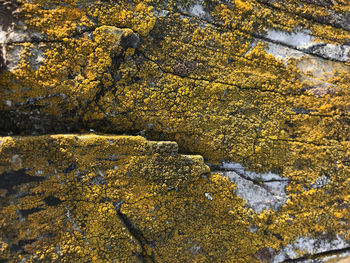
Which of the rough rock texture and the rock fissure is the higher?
the rough rock texture

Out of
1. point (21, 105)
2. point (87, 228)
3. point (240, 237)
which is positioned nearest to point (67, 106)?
point (21, 105)

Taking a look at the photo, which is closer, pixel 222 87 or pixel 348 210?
pixel 222 87

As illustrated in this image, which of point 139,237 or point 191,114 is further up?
point 191,114

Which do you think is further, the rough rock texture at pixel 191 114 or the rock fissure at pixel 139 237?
the rock fissure at pixel 139 237

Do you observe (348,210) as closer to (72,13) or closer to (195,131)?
(195,131)

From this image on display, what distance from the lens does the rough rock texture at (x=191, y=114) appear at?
2498 mm

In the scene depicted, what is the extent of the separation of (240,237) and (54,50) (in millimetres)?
2915

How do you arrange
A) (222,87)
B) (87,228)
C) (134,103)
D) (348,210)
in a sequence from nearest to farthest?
1. (87,228)
2. (134,103)
3. (222,87)
4. (348,210)

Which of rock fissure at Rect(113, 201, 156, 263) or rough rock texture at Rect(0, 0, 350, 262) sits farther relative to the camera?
rock fissure at Rect(113, 201, 156, 263)

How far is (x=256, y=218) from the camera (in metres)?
Answer: 3.02

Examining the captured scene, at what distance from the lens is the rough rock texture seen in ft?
8.20

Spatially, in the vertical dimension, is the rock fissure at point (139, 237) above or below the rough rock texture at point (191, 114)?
below

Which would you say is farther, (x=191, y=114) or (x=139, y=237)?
(x=191, y=114)

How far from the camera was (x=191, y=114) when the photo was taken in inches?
117
